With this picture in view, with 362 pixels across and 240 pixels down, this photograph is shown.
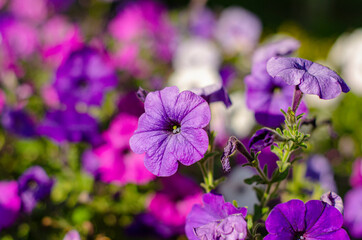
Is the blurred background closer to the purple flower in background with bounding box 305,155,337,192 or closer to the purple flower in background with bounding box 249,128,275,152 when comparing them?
the purple flower in background with bounding box 305,155,337,192

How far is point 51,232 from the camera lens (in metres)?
1.24

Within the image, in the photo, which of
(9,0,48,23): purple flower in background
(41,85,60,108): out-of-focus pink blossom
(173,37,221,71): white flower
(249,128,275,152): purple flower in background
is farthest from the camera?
(9,0,48,23): purple flower in background

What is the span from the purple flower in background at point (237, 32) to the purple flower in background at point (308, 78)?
2.15 meters

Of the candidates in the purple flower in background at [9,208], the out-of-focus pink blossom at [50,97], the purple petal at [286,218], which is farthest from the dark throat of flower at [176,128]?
the out-of-focus pink blossom at [50,97]

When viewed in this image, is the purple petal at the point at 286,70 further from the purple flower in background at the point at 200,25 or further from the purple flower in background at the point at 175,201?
the purple flower in background at the point at 200,25

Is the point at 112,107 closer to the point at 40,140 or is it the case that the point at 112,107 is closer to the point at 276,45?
the point at 40,140

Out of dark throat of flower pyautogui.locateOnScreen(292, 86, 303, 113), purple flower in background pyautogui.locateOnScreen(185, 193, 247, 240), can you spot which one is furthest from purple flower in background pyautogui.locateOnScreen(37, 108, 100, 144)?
dark throat of flower pyautogui.locateOnScreen(292, 86, 303, 113)

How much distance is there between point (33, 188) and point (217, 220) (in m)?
0.59

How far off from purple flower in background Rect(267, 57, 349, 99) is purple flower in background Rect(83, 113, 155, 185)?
0.63 m

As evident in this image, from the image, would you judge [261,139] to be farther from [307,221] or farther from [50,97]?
[50,97]

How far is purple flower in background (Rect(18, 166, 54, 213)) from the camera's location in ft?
3.51

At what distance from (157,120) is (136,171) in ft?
1.75

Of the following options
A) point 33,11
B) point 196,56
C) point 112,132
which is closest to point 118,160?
point 112,132

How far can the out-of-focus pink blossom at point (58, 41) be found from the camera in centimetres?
150
